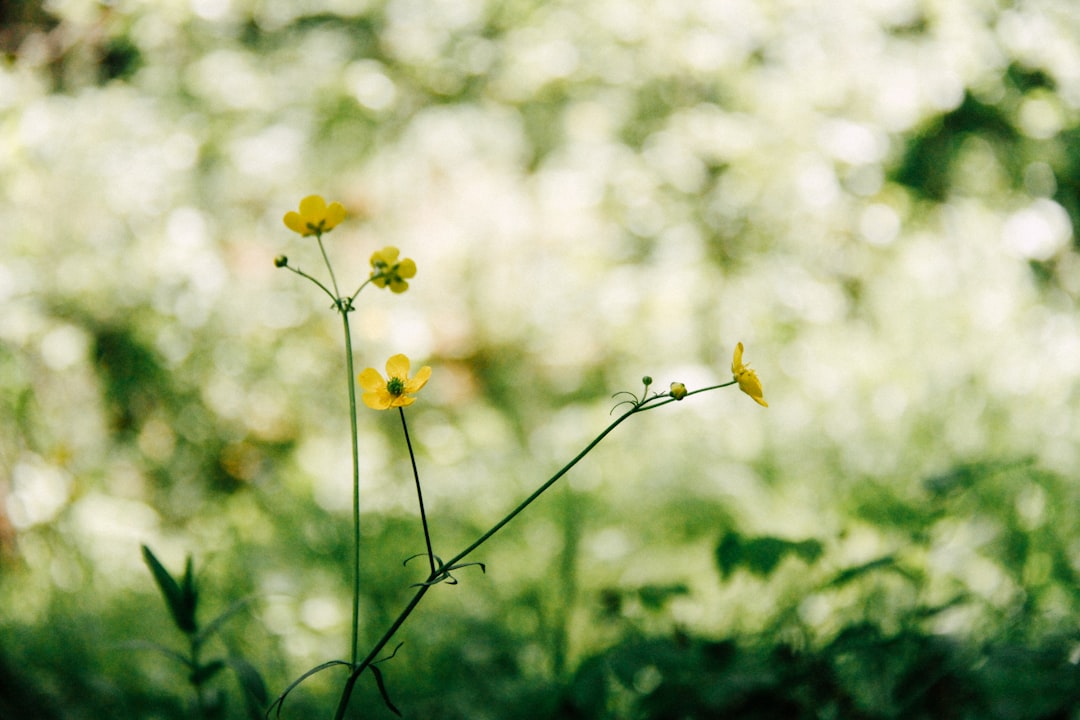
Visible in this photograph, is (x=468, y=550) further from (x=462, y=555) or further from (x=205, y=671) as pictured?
(x=205, y=671)

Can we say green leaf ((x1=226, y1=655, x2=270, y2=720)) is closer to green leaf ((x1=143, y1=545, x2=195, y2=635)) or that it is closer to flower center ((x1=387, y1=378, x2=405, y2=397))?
green leaf ((x1=143, y1=545, x2=195, y2=635))

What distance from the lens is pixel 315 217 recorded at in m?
0.70

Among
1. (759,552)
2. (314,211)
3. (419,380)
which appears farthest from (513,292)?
(419,380)

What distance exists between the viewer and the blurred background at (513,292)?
181 centimetres

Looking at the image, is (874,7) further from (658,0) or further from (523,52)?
(523,52)

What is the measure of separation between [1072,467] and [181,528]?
2890mm

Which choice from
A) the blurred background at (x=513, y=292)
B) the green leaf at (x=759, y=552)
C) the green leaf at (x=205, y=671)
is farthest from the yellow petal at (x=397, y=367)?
the blurred background at (x=513, y=292)

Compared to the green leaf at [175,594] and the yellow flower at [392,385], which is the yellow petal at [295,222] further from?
the green leaf at [175,594]

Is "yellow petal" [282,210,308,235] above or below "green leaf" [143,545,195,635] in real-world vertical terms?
above

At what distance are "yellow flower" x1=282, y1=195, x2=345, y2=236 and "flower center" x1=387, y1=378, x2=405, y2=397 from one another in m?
0.17

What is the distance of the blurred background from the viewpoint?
1.81m

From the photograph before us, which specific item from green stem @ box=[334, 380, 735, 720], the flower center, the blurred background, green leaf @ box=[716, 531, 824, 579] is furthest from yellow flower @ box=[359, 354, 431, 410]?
the blurred background

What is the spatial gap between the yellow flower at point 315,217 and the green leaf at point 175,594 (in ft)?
1.20

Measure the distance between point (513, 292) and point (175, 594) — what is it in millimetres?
2436
